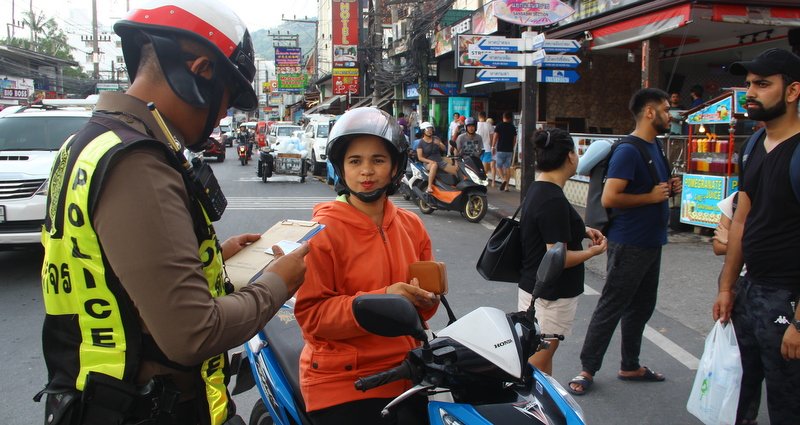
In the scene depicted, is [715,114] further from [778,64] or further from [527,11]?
[778,64]

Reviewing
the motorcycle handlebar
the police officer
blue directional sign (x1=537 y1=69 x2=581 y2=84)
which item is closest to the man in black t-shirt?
blue directional sign (x1=537 y1=69 x2=581 y2=84)

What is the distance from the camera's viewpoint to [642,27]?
1070cm

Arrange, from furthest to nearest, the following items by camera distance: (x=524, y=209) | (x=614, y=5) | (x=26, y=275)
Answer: (x=614, y=5) < (x=26, y=275) < (x=524, y=209)

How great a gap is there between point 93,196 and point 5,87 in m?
43.5

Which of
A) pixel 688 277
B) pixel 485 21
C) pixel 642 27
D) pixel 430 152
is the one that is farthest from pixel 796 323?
pixel 485 21

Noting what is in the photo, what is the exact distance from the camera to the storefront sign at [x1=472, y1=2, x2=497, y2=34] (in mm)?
15453

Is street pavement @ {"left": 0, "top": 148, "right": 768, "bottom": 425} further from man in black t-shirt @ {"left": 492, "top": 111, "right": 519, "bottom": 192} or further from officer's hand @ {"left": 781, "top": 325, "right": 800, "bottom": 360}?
man in black t-shirt @ {"left": 492, "top": 111, "right": 519, "bottom": 192}

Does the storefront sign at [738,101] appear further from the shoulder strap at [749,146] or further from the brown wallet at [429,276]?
the brown wallet at [429,276]

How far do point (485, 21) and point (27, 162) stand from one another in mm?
11848

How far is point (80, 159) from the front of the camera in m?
1.41

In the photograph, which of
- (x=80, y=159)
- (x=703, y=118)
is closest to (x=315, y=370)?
(x=80, y=159)

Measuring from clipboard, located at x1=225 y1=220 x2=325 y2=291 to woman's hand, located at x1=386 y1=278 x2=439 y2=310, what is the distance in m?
0.30

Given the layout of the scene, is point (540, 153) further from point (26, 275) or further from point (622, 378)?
point (26, 275)

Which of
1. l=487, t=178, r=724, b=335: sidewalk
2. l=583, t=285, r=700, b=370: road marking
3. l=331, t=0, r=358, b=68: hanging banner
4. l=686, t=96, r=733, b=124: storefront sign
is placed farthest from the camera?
l=331, t=0, r=358, b=68: hanging banner
